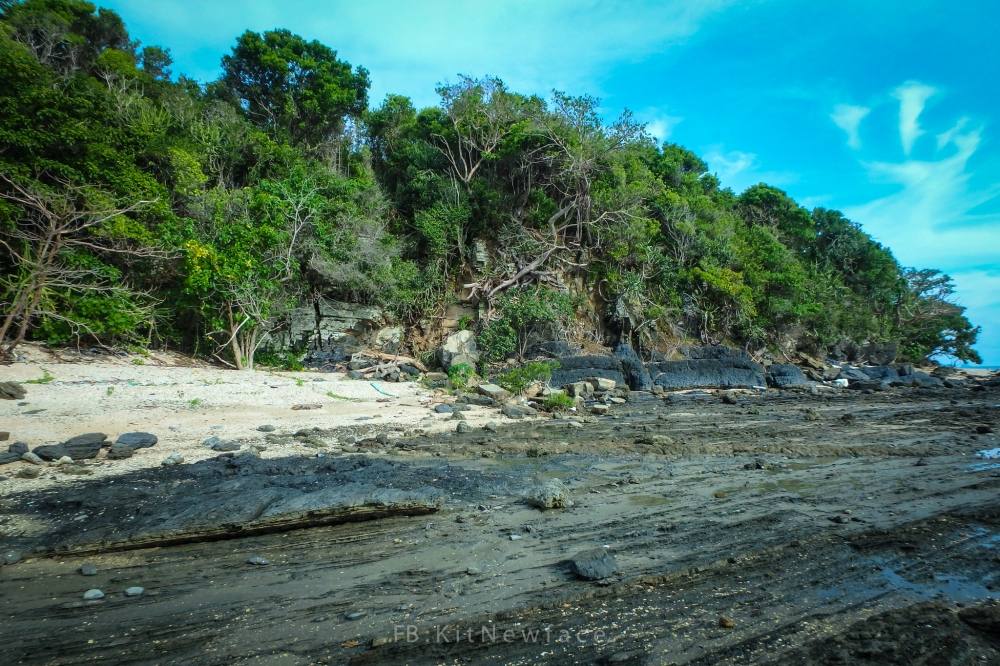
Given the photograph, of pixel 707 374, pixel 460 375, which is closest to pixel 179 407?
pixel 460 375

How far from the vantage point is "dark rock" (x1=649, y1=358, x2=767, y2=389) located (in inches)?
709

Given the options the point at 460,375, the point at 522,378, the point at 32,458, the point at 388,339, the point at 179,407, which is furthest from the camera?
the point at 388,339

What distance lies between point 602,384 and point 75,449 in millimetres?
13390

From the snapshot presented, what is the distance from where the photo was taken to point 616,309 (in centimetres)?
2241

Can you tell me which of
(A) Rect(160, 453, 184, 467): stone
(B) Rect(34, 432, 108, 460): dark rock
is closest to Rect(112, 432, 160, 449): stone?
(B) Rect(34, 432, 108, 460): dark rock

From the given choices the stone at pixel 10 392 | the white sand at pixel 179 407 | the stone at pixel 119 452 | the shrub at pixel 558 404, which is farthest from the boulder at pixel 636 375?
the stone at pixel 10 392

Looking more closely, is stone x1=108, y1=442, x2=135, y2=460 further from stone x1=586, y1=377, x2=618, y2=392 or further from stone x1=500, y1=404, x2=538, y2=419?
stone x1=586, y1=377, x2=618, y2=392

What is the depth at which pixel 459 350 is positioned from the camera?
1794 cm

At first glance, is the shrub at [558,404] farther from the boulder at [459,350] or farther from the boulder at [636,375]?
the boulder at [636,375]

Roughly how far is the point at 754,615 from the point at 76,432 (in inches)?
316

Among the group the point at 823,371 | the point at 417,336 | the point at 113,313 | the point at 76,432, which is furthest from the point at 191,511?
the point at 823,371

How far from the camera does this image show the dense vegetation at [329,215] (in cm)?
1212

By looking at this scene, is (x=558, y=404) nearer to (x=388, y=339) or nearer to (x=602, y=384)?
(x=602, y=384)

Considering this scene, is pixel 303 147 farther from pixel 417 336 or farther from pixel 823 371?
pixel 823 371
